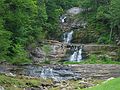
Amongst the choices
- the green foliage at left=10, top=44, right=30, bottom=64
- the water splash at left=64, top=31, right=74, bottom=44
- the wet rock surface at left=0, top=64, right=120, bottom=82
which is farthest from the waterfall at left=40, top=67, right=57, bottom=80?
the water splash at left=64, top=31, right=74, bottom=44

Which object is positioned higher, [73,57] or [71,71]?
[73,57]

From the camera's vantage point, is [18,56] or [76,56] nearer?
[18,56]

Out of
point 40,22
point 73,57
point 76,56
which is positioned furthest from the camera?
point 40,22

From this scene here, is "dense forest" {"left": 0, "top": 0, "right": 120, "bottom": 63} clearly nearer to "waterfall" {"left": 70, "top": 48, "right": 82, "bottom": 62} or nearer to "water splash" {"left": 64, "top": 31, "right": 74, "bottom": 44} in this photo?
"water splash" {"left": 64, "top": 31, "right": 74, "bottom": 44}

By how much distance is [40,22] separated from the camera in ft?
188

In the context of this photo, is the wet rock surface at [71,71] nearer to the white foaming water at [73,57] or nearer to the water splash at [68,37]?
the white foaming water at [73,57]

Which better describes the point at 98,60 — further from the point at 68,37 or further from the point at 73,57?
the point at 68,37

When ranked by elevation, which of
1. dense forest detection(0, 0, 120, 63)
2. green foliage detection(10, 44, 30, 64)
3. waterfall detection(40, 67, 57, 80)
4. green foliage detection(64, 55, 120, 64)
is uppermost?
dense forest detection(0, 0, 120, 63)

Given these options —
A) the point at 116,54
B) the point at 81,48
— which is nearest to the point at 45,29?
the point at 81,48

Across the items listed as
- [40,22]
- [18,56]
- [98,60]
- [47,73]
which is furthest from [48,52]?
[47,73]

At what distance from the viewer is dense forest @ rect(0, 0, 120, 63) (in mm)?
36188

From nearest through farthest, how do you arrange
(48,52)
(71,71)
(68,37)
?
1. (71,71)
2. (48,52)
3. (68,37)

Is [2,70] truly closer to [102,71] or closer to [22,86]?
Answer: [22,86]

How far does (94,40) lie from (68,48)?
7832 mm
